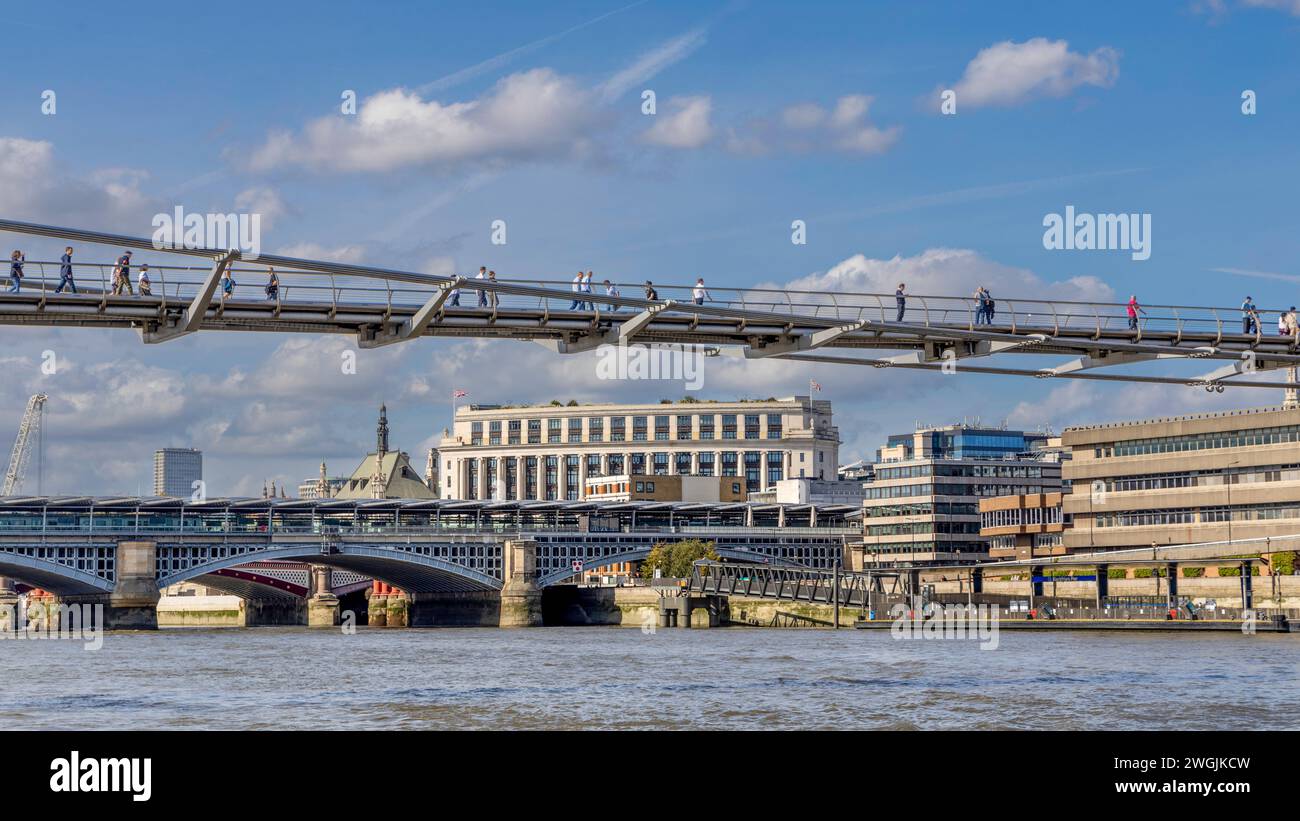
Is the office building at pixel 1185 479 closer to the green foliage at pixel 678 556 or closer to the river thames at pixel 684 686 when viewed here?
the river thames at pixel 684 686

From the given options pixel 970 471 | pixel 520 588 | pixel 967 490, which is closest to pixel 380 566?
pixel 520 588

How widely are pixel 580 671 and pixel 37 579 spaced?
329ft

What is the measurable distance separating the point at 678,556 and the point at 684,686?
107961 mm

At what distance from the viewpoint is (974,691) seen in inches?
2296

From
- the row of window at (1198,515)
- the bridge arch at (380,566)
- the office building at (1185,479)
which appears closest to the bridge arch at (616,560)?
the bridge arch at (380,566)

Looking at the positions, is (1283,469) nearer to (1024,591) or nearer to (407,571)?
(1024,591)

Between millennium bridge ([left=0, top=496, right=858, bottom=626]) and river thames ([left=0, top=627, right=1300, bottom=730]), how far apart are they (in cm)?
5058

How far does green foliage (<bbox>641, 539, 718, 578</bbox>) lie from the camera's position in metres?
170

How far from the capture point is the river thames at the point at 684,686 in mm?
49969

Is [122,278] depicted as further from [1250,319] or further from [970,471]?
[970,471]

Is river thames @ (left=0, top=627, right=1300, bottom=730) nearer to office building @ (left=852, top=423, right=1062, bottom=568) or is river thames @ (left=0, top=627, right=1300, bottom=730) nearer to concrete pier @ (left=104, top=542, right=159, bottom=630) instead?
concrete pier @ (left=104, top=542, right=159, bottom=630)
